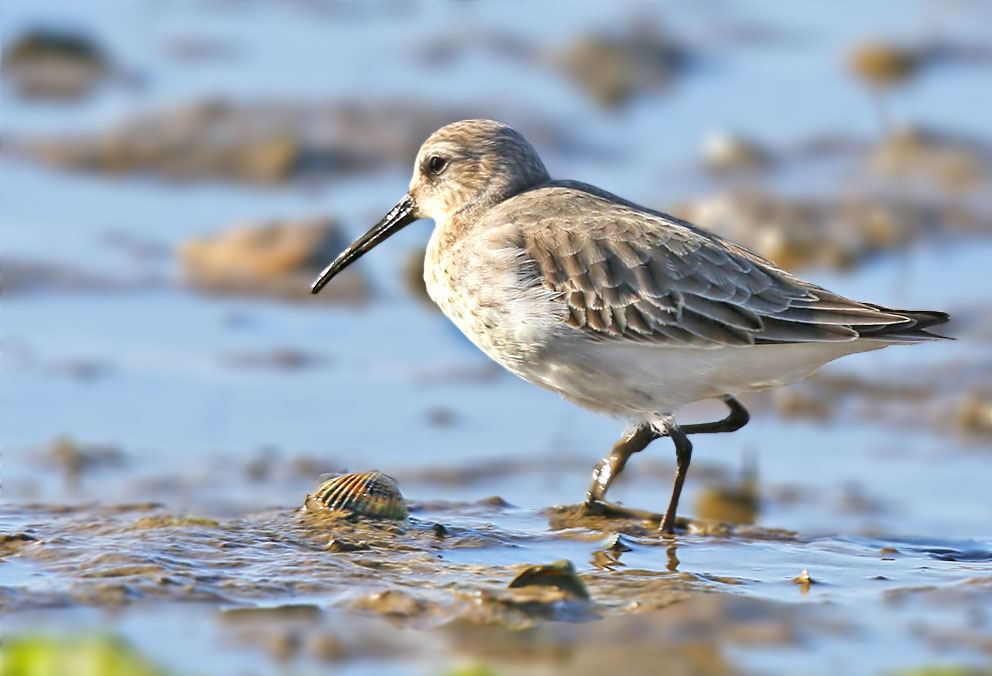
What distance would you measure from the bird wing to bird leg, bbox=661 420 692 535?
0.42 m

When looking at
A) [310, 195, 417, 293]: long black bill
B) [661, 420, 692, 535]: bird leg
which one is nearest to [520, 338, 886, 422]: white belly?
[661, 420, 692, 535]: bird leg

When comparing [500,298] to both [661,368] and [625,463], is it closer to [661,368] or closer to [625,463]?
[661,368]

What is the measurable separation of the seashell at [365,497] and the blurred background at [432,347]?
6.7 inches

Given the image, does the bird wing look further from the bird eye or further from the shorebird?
the bird eye

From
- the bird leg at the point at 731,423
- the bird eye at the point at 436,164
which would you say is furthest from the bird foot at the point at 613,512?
the bird eye at the point at 436,164

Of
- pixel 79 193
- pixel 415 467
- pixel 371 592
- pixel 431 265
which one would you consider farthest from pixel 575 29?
pixel 371 592

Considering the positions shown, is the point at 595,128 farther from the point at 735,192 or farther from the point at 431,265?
the point at 431,265

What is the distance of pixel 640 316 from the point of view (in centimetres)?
627

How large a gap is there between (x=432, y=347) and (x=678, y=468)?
385 centimetres

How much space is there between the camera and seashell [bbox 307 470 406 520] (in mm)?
6098

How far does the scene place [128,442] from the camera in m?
8.58

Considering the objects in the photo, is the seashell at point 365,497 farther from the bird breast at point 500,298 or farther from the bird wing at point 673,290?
the bird wing at point 673,290

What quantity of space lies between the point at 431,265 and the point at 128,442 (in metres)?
2.61

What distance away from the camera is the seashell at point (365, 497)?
20.0ft
